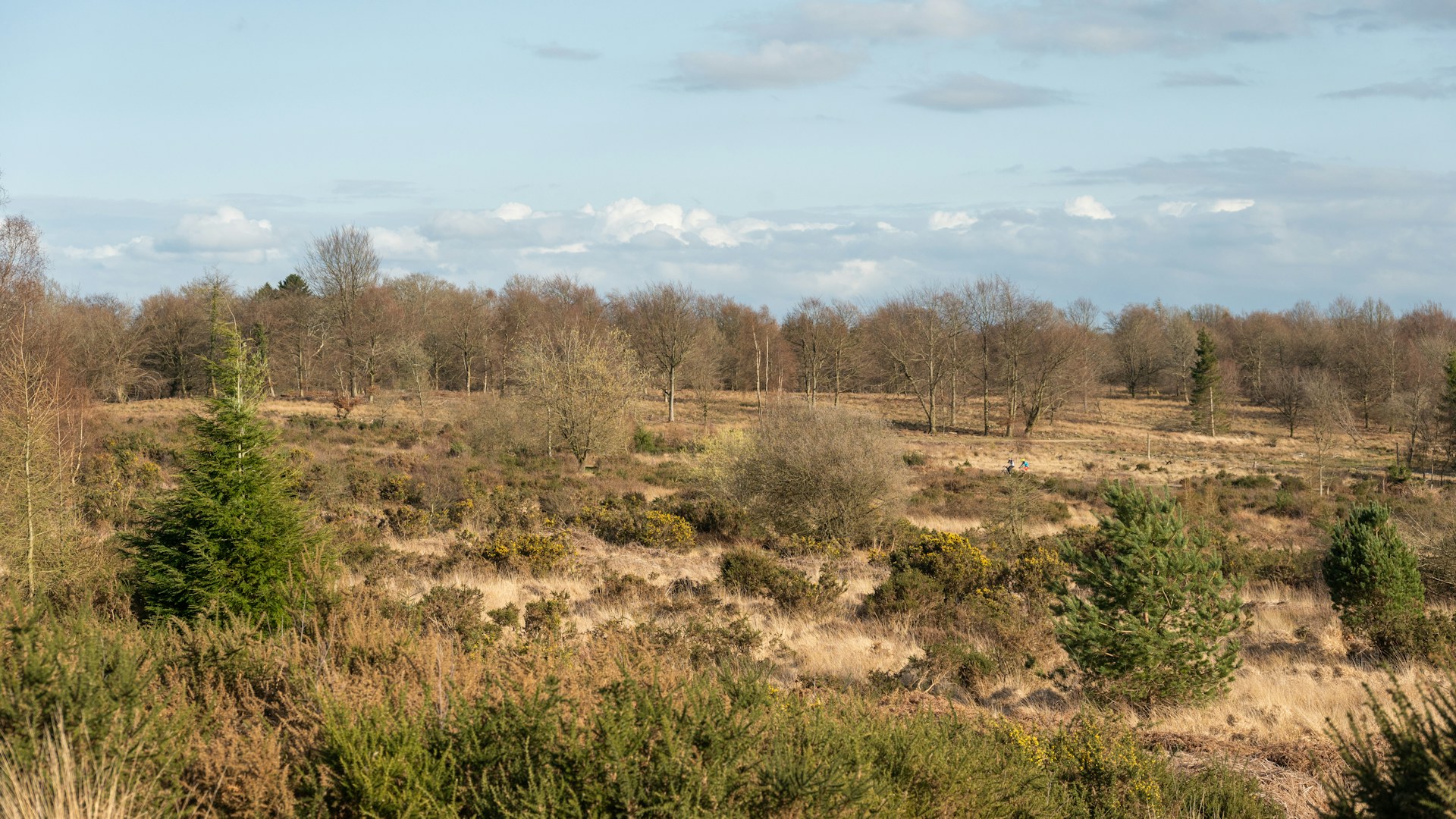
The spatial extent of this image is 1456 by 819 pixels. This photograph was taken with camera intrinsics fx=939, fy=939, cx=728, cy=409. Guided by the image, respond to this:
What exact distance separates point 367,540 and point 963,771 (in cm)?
1219

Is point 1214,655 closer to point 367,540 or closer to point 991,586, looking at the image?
point 991,586

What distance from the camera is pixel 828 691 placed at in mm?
6965

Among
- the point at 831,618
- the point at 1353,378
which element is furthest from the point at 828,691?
the point at 1353,378

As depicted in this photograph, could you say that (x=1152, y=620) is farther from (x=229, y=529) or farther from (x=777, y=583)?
(x=229, y=529)

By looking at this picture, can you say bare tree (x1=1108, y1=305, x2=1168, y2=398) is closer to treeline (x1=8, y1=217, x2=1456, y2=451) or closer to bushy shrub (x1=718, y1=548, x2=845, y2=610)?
treeline (x1=8, y1=217, x2=1456, y2=451)

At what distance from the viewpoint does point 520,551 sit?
14188 mm

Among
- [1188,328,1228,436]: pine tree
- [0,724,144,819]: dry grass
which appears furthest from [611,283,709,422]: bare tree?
[0,724,144,819]: dry grass

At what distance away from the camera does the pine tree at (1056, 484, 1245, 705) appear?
768cm

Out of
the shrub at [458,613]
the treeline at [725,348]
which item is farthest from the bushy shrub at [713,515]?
the treeline at [725,348]

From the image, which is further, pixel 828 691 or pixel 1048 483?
pixel 1048 483

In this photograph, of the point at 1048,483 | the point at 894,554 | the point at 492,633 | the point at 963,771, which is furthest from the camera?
the point at 1048,483

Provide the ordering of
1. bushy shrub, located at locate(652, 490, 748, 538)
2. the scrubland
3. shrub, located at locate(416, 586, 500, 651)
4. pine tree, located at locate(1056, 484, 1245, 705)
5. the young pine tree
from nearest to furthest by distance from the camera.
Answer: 1. the scrubland
2. pine tree, located at locate(1056, 484, 1245, 705)
3. the young pine tree
4. shrub, located at locate(416, 586, 500, 651)
5. bushy shrub, located at locate(652, 490, 748, 538)

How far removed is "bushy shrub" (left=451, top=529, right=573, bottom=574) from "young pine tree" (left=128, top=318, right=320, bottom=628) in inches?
191

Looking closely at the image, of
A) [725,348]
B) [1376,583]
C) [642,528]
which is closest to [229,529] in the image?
[642,528]
